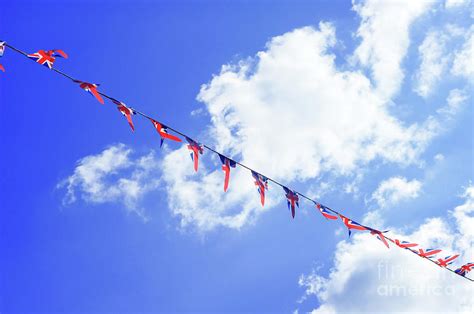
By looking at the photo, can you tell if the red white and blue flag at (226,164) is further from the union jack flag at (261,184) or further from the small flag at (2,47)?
the small flag at (2,47)

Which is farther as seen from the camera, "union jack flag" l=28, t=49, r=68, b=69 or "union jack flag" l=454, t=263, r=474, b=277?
"union jack flag" l=454, t=263, r=474, b=277

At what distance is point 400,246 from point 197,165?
25.4 ft

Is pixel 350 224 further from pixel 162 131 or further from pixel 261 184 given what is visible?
pixel 162 131

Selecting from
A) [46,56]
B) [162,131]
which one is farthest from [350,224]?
[46,56]

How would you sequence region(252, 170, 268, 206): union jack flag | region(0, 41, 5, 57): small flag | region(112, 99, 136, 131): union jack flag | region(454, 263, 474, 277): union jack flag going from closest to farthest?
region(0, 41, 5, 57): small flag → region(112, 99, 136, 131): union jack flag → region(252, 170, 268, 206): union jack flag → region(454, 263, 474, 277): union jack flag

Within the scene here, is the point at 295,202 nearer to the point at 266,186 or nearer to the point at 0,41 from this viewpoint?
the point at 266,186

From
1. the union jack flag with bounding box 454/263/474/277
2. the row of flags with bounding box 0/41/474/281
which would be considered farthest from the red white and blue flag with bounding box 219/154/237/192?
the union jack flag with bounding box 454/263/474/277

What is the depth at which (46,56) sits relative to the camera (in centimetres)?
1052

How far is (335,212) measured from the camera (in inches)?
563

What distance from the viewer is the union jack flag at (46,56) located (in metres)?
10.3

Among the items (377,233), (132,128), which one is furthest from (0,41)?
(377,233)

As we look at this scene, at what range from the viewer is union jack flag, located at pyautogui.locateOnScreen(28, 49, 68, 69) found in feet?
33.9

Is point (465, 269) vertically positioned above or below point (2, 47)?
below

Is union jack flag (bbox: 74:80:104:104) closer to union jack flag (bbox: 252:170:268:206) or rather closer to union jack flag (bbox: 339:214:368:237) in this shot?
union jack flag (bbox: 252:170:268:206)
